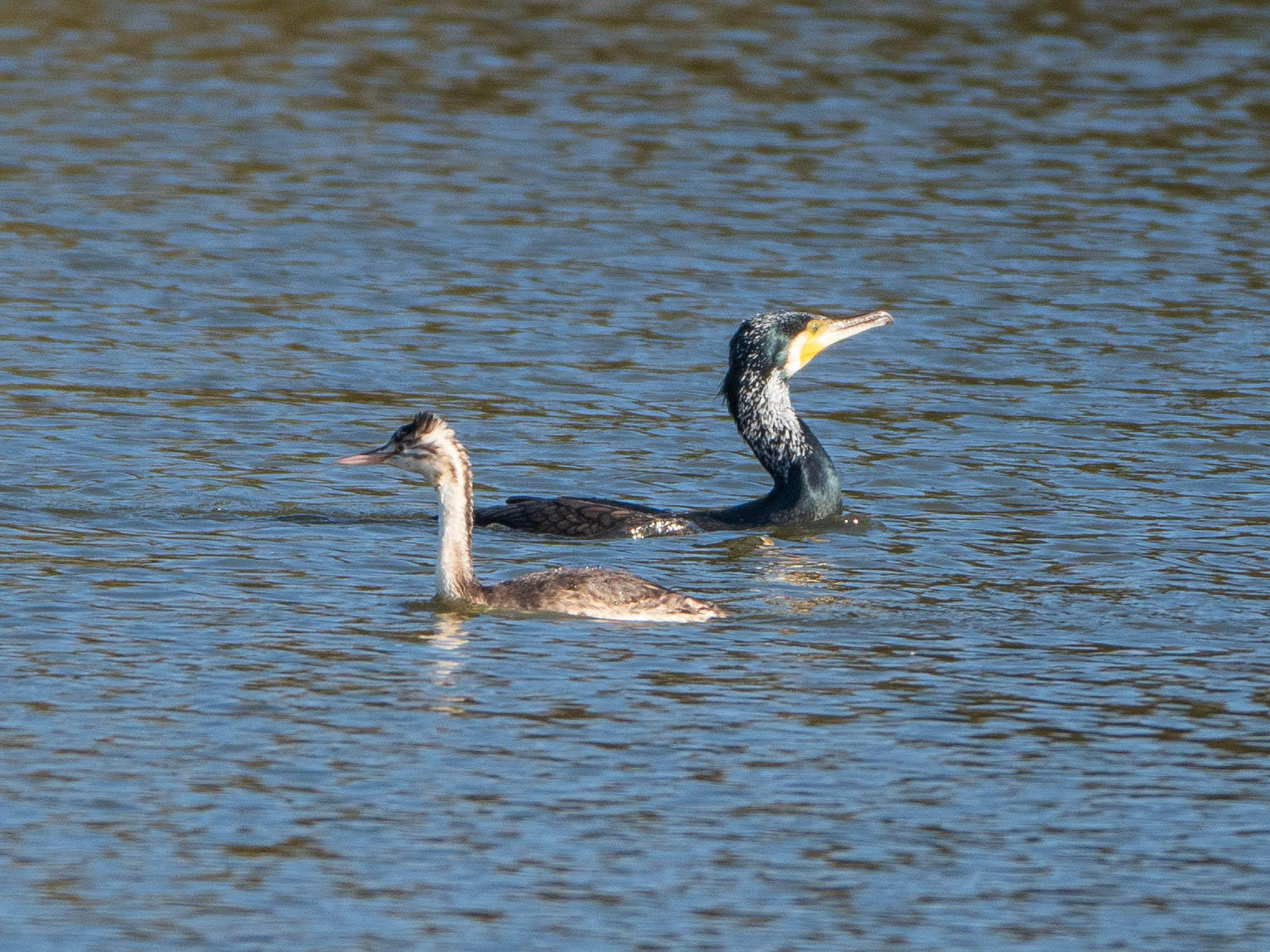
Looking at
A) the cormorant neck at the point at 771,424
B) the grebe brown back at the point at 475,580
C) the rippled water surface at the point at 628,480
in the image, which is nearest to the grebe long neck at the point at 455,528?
the grebe brown back at the point at 475,580

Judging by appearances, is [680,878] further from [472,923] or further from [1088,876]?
[1088,876]

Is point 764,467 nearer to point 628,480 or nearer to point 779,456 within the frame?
point 779,456

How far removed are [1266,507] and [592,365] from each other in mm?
5978

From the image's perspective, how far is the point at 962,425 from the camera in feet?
58.6

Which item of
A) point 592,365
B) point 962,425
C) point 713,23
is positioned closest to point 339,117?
point 713,23

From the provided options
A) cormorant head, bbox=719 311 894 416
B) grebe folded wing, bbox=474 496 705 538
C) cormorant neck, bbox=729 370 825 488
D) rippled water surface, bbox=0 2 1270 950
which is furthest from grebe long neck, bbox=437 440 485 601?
cormorant head, bbox=719 311 894 416

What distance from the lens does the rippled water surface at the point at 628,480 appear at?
361 inches

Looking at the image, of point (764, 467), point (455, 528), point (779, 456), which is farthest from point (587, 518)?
point (455, 528)

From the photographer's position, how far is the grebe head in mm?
12641

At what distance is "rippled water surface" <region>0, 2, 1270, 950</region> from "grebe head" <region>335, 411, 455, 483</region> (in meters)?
0.76

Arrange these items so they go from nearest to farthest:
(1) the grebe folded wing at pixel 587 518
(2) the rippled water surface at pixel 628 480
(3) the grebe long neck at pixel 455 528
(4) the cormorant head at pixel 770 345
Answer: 1. (2) the rippled water surface at pixel 628 480
2. (3) the grebe long neck at pixel 455 528
3. (1) the grebe folded wing at pixel 587 518
4. (4) the cormorant head at pixel 770 345

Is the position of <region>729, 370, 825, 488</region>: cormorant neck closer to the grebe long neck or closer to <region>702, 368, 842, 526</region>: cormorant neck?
<region>702, 368, 842, 526</region>: cormorant neck

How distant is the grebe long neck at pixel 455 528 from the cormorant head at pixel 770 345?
3.49 meters

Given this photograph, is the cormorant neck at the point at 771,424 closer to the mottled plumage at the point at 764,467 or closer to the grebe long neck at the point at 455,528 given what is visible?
the mottled plumage at the point at 764,467
